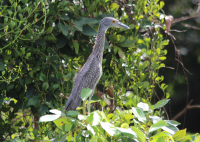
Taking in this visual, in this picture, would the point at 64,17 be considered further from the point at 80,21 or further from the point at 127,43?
the point at 127,43

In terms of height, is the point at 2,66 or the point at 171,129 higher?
the point at 2,66

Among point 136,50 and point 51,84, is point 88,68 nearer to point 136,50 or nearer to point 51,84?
point 51,84

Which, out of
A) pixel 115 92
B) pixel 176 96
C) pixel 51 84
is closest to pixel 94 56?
pixel 51 84

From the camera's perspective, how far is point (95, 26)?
167 cm

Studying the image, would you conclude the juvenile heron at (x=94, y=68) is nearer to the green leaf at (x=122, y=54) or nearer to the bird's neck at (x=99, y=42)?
the bird's neck at (x=99, y=42)

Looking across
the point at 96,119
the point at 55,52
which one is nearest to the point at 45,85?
the point at 55,52

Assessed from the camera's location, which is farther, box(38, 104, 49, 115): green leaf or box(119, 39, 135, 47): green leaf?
box(119, 39, 135, 47): green leaf

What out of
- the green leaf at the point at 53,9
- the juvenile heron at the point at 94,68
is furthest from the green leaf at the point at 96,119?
the green leaf at the point at 53,9

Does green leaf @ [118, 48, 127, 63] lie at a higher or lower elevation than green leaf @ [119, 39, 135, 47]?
lower

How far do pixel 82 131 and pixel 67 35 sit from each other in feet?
2.45

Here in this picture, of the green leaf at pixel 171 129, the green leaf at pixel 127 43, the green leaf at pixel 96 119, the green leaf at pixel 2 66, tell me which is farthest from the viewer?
the green leaf at pixel 127 43

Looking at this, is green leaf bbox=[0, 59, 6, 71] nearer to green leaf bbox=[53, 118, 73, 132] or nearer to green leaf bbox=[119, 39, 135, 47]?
green leaf bbox=[53, 118, 73, 132]

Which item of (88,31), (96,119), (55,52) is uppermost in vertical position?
(88,31)

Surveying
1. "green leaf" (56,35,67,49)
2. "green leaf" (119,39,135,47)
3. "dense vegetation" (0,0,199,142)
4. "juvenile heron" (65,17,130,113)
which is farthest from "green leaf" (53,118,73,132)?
"green leaf" (119,39,135,47)
